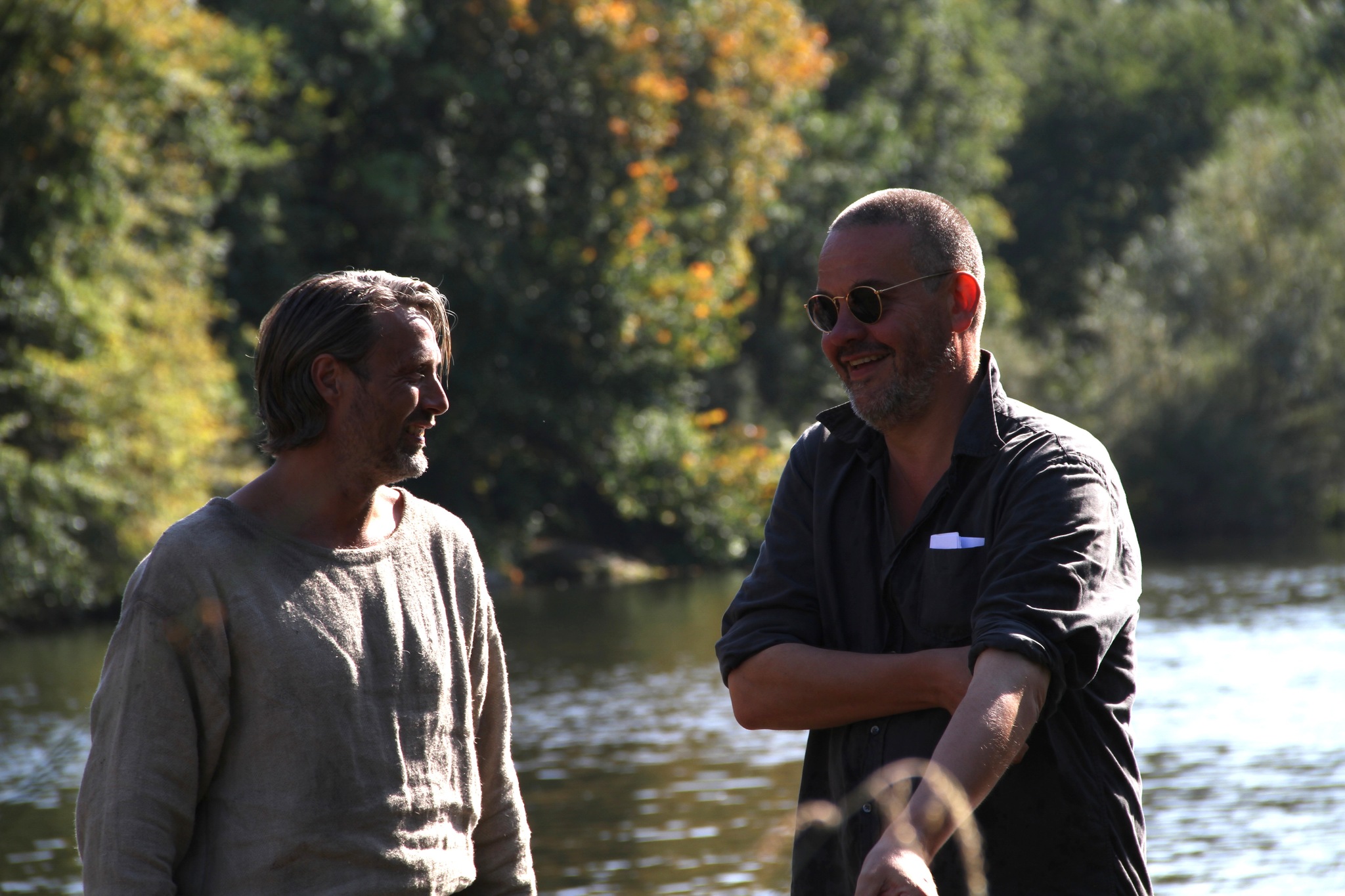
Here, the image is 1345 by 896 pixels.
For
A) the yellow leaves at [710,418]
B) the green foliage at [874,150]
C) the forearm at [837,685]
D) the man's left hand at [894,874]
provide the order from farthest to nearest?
the green foliage at [874,150] < the yellow leaves at [710,418] < the forearm at [837,685] < the man's left hand at [894,874]

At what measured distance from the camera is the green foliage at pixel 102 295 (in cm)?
2111

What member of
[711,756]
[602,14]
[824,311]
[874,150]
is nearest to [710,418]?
[602,14]

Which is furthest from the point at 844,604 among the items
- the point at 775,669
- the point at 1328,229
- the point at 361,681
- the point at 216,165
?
the point at 1328,229

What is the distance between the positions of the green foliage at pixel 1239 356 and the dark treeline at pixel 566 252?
0.07 m

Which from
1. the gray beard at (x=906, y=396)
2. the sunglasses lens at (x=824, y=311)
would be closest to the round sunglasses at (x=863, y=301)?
the sunglasses lens at (x=824, y=311)

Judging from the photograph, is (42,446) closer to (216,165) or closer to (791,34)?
(216,165)

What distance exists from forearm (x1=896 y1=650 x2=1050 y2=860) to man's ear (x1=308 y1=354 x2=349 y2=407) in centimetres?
114

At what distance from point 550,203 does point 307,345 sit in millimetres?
26877

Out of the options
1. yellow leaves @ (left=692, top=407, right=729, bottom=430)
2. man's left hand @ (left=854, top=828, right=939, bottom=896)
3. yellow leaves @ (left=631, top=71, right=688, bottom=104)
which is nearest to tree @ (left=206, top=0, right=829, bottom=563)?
yellow leaves @ (left=631, top=71, right=688, bottom=104)

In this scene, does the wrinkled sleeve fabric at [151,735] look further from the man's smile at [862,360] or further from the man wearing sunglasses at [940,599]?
the man's smile at [862,360]

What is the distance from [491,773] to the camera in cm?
318

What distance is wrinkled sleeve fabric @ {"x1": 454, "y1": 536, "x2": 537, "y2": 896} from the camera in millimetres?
3119

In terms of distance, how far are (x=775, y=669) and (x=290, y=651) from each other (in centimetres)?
84

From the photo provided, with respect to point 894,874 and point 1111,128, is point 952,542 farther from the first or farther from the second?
point 1111,128
